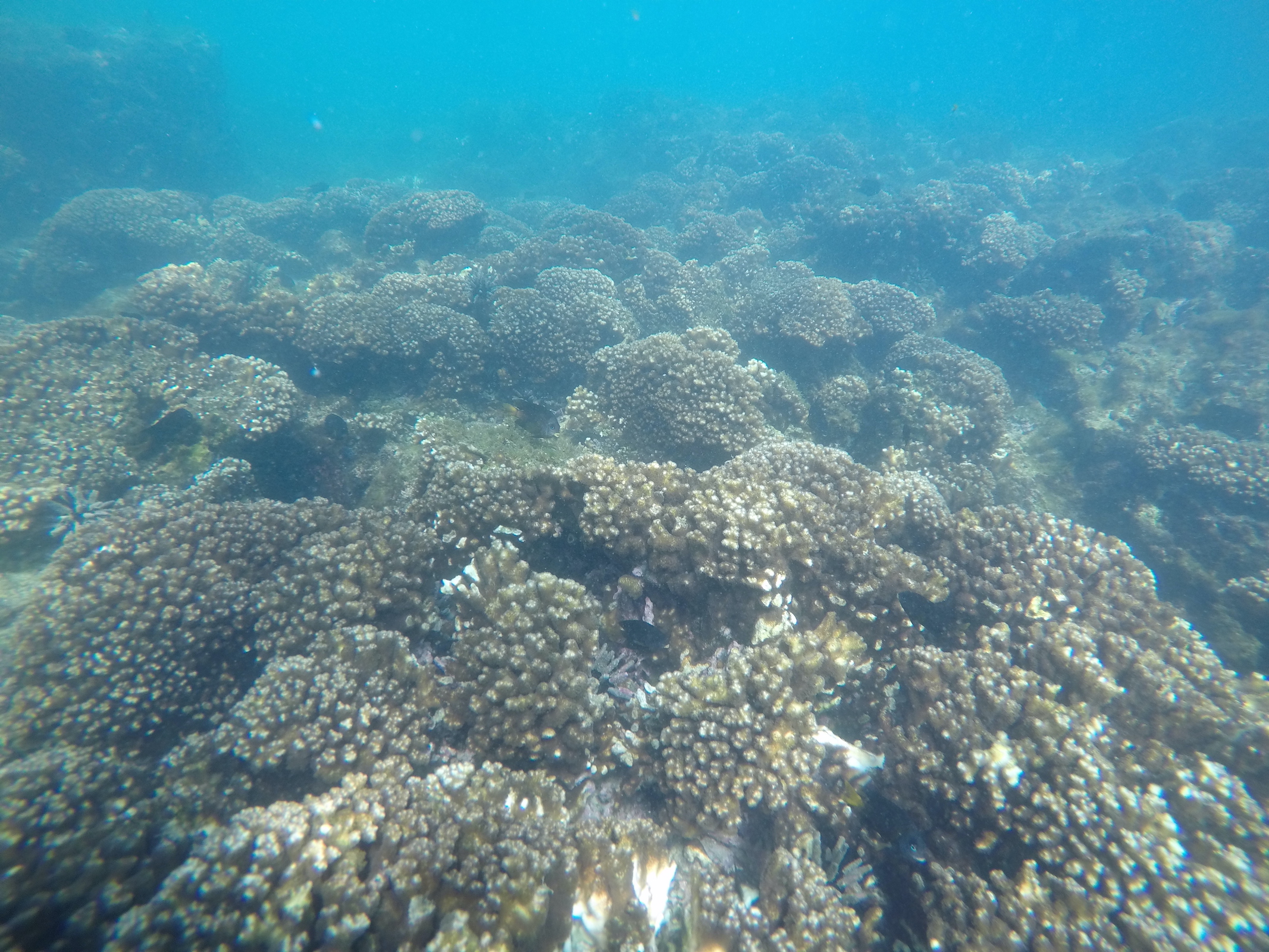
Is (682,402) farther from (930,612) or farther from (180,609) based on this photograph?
(180,609)

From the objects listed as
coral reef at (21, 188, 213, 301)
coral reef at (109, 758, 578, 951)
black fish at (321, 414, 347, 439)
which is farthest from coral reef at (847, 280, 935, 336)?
coral reef at (21, 188, 213, 301)

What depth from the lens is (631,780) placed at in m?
4.86

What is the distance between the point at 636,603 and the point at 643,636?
0.38 meters

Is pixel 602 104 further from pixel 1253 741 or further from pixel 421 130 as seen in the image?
pixel 1253 741

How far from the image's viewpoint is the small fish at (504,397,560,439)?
28.9ft

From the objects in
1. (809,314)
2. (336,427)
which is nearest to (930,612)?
(809,314)

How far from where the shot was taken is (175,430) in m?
8.80

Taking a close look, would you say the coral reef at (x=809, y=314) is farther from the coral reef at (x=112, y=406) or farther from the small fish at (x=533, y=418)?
the coral reef at (x=112, y=406)

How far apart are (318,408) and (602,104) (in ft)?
145

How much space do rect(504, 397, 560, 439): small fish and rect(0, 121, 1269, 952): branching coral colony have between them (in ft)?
0.91

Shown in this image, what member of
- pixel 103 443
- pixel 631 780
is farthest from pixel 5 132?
pixel 631 780

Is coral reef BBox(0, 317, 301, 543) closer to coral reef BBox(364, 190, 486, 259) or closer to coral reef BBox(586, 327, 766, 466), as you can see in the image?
coral reef BBox(586, 327, 766, 466)

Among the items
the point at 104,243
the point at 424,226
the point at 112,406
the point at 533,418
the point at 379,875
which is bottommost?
the point at 379,875

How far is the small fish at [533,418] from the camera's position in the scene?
347 inches
